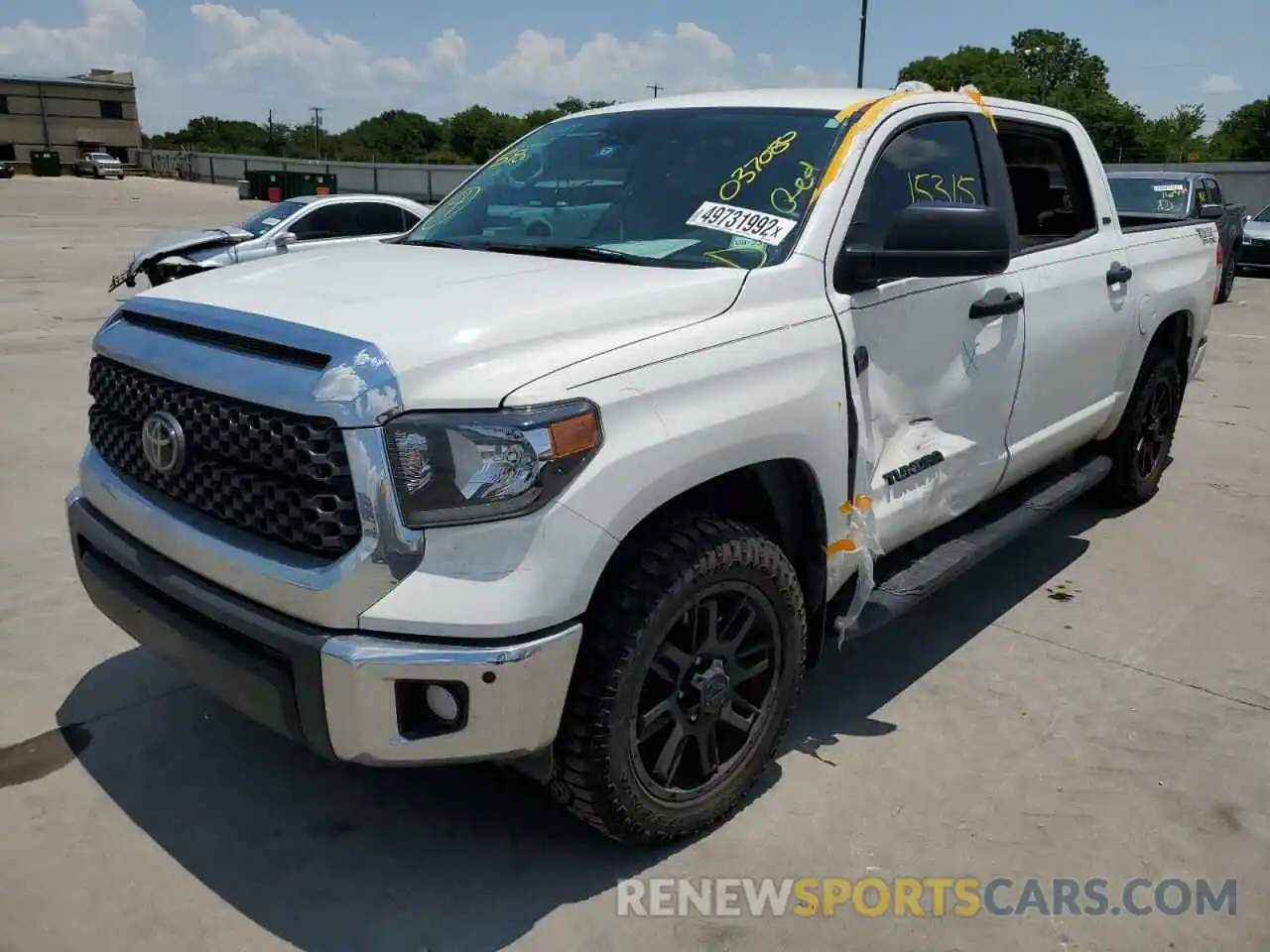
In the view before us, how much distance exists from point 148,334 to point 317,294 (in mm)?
489

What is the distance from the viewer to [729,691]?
9.30 feet

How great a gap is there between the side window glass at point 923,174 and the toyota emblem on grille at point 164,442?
1.96 meters

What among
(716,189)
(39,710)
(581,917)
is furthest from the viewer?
(39,710)

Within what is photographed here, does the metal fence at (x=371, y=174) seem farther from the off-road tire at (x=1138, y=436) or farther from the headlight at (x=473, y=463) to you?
the headlight at (x=473, y=463)

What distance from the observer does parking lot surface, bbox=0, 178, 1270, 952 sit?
8.49ft

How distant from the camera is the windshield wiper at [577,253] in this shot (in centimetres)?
302

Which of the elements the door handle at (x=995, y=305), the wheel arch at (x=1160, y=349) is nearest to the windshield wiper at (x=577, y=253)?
the door handle at (x=995, y=305)

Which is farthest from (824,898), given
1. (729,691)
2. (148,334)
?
(148,334)

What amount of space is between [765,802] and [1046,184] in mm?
2810

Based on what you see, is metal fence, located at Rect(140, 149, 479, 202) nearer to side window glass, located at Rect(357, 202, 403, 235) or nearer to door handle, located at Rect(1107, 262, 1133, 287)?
side window glass, located at Rect(357, 202, 403, 235)

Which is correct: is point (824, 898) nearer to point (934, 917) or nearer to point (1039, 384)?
point (934, 917)

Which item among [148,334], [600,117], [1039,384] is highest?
[600,117]

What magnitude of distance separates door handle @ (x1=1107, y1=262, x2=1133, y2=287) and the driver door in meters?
0.92

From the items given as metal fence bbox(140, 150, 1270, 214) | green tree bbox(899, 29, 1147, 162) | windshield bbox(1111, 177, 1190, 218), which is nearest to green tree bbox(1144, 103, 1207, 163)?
green tree bbox(899, 29, 1147, 162)
